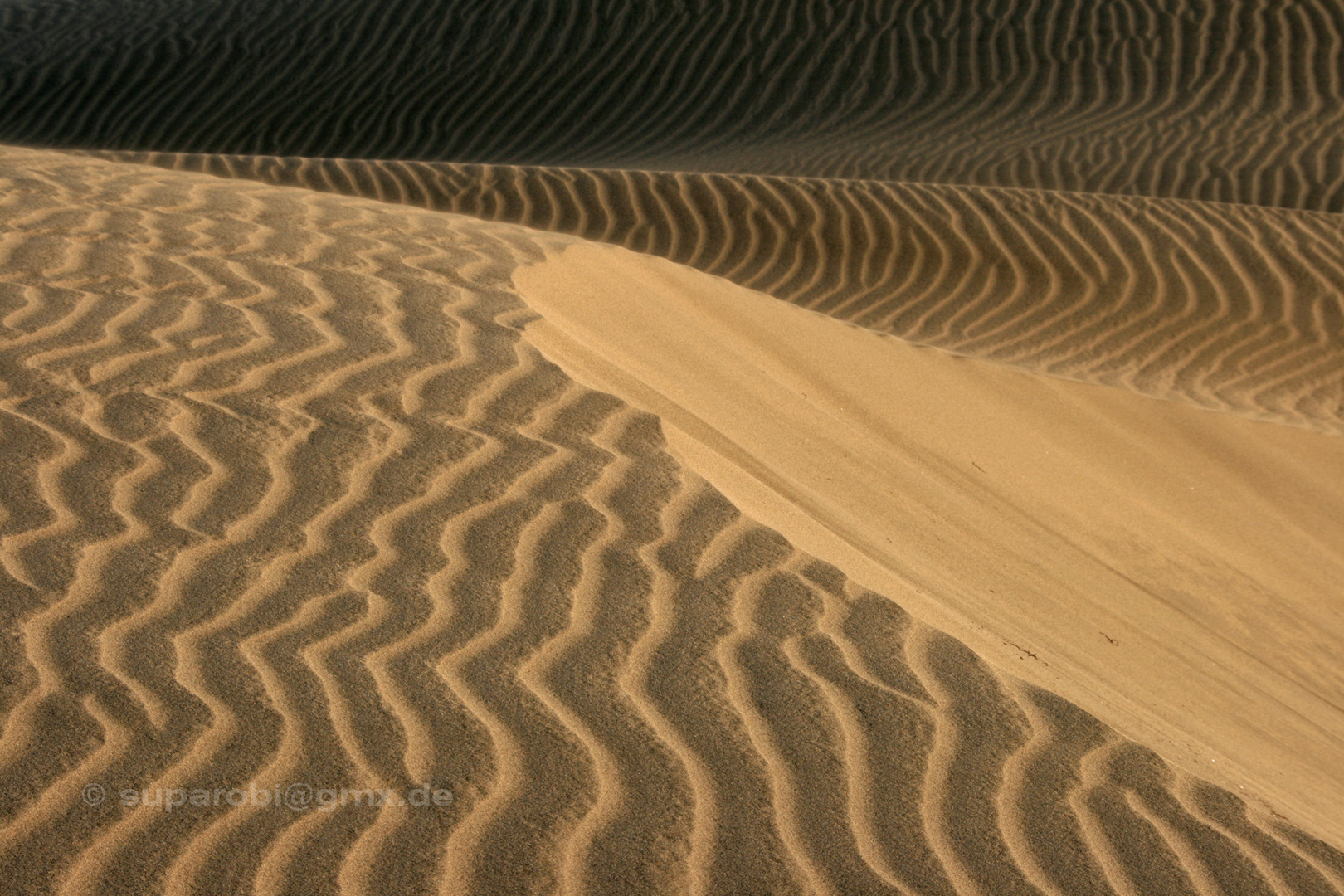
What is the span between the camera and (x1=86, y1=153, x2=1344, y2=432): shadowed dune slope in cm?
914

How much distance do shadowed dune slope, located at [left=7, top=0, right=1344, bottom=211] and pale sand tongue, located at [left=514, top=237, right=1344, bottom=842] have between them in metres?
6.33

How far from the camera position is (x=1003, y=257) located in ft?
34.2

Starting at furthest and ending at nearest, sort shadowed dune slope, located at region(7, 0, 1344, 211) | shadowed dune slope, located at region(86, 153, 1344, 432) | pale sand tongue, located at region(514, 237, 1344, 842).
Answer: shadowed dune slope, located at region(7, 0, 1344, 211) < shadowed dune slope, located at region(86, 153, 1344, 432) < pale sand tongue, located at region(514, 237, 1344, 842)

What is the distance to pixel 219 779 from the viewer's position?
250 centimetres

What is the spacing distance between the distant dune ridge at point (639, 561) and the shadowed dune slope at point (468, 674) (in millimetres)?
11

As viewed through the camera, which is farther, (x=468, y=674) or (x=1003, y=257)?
(x=1003, y=257)

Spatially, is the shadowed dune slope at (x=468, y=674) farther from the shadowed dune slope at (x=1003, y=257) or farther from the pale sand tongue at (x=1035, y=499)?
the shadowed dune slope at (x=1003, y=257)

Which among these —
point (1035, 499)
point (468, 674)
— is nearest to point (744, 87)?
point (1035, 499)

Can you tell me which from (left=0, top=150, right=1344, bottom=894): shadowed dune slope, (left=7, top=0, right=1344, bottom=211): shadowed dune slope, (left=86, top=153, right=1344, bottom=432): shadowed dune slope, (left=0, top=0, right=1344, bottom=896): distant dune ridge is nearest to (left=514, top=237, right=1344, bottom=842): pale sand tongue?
(left=0, top=0, right=1344, bottom=896): distant dune ridge

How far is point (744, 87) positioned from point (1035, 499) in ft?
35.8

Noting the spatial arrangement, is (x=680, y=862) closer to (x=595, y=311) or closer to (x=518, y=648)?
(x=518, y=648)

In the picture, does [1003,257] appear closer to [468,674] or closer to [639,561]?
[639,561]

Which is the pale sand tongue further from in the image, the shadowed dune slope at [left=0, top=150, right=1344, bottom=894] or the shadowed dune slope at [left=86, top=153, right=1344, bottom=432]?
the shadowed dune slope at [left=86, top=153, right=1344, bottom=432]

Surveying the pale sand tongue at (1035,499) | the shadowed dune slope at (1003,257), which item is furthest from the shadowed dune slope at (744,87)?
the pale sand tongue at (1035,499)
